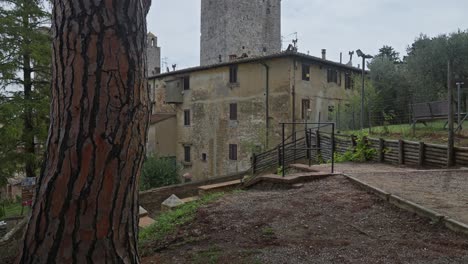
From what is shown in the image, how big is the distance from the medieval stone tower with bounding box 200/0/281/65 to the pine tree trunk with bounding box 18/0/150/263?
31794 mm

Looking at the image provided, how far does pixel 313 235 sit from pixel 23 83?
10.6m

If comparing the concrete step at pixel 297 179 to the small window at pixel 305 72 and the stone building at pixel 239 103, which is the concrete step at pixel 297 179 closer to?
the stone building at pixel 239 103

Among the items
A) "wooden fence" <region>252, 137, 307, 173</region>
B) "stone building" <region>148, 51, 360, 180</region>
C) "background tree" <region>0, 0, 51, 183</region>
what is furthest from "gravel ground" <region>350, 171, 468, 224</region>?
"stone building" <region>148, 51, 360, 180</region>

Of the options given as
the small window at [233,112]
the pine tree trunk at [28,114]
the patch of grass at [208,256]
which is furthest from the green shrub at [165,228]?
the small window at [233,112]

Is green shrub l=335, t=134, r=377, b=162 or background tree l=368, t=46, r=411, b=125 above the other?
background tree l=368, t=46, r=411, b=125

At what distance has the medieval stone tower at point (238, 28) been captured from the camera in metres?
33.2

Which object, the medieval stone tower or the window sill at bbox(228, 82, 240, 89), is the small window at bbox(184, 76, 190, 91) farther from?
the medieval stone tower

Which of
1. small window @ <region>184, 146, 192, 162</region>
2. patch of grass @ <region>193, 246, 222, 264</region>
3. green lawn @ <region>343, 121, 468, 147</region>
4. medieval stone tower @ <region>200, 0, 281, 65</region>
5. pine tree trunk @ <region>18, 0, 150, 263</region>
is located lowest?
small window @ <region>184, 146, 192, 162</region>

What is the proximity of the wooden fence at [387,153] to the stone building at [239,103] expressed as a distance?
17.7 ft

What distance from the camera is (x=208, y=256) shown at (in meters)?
3.57

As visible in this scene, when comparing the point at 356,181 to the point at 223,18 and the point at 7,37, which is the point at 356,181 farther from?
the point at 223,18

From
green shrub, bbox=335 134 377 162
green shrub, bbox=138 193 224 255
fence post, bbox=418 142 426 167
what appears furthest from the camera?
green shrub, bbox=335 134 377 162

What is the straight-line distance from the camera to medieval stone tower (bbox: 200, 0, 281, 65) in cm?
3319

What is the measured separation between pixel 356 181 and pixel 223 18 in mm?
28924
